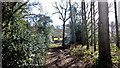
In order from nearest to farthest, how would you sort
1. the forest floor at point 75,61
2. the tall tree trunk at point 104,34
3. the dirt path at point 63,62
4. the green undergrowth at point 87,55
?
the tall tree trunk at point 104,34, the forest floor at point 75,61, the dirt path at point 63,62, the green undergrowth at point 87,55

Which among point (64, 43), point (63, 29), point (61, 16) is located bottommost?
point (64, 43)

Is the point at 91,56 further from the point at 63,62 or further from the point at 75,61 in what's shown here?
the point at 63,62

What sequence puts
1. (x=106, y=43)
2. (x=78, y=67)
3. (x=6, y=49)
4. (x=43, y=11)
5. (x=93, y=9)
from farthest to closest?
1. (x=93, y=9)
2. (x=43, y=11)
3. (x=78, y=67)
4. (x=106, y=43)
5. (x=6, y=49)

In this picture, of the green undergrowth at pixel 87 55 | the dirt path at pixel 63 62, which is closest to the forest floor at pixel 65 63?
the dirt path at pixel 63 62

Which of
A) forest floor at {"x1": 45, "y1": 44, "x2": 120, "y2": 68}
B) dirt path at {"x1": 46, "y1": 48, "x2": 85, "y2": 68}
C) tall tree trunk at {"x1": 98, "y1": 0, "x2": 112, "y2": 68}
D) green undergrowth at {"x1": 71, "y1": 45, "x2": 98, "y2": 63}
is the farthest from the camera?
green undergrowth at {"x1": 71, "y1": 45, "x2": 98, "y2": 63}

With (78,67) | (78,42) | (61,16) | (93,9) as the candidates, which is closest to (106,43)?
(78,67)

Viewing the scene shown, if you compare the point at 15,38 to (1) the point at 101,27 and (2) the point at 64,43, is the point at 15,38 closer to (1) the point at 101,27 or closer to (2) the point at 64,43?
(1) the point at 101,27

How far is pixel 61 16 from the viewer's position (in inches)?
456

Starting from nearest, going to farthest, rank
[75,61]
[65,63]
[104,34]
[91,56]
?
[104,34], [65,63], [75,61], [91,56]

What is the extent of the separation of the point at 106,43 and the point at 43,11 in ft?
9.81

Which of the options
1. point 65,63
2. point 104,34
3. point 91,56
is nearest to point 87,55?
point 91,56

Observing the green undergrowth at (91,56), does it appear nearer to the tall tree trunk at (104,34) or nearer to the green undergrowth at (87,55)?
the green undergrowth at (87,55)

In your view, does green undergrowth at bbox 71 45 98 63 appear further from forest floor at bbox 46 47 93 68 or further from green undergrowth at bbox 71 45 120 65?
forest floor at bbox 46 47 93 68

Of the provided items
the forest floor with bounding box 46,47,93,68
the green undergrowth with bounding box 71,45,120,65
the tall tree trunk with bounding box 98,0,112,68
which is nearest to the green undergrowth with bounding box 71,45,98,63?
the green undergrowth with bounding box 71,45,120,65
